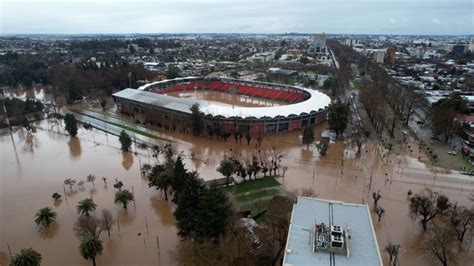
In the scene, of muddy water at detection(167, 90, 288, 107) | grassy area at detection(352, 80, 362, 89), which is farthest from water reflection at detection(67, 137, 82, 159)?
grassy area at detection(352, 80, 362, 89)

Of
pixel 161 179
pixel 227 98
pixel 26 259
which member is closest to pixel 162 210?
pixel 161 179

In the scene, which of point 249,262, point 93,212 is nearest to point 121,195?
point 93,212

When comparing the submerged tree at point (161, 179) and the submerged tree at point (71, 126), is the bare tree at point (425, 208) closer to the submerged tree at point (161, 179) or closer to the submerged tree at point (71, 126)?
the submerged tree at point (161, 179)

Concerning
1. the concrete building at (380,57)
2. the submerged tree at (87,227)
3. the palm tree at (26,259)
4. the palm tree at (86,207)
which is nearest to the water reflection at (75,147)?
the palm tree at (86,207)

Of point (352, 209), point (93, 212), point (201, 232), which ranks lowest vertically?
point (93, 212)

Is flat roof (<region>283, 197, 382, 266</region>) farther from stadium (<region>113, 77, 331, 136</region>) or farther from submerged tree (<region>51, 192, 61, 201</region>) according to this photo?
stadium (<region>113, 77, 331, 136</region>)

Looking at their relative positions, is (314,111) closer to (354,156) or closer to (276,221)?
(354,156)
